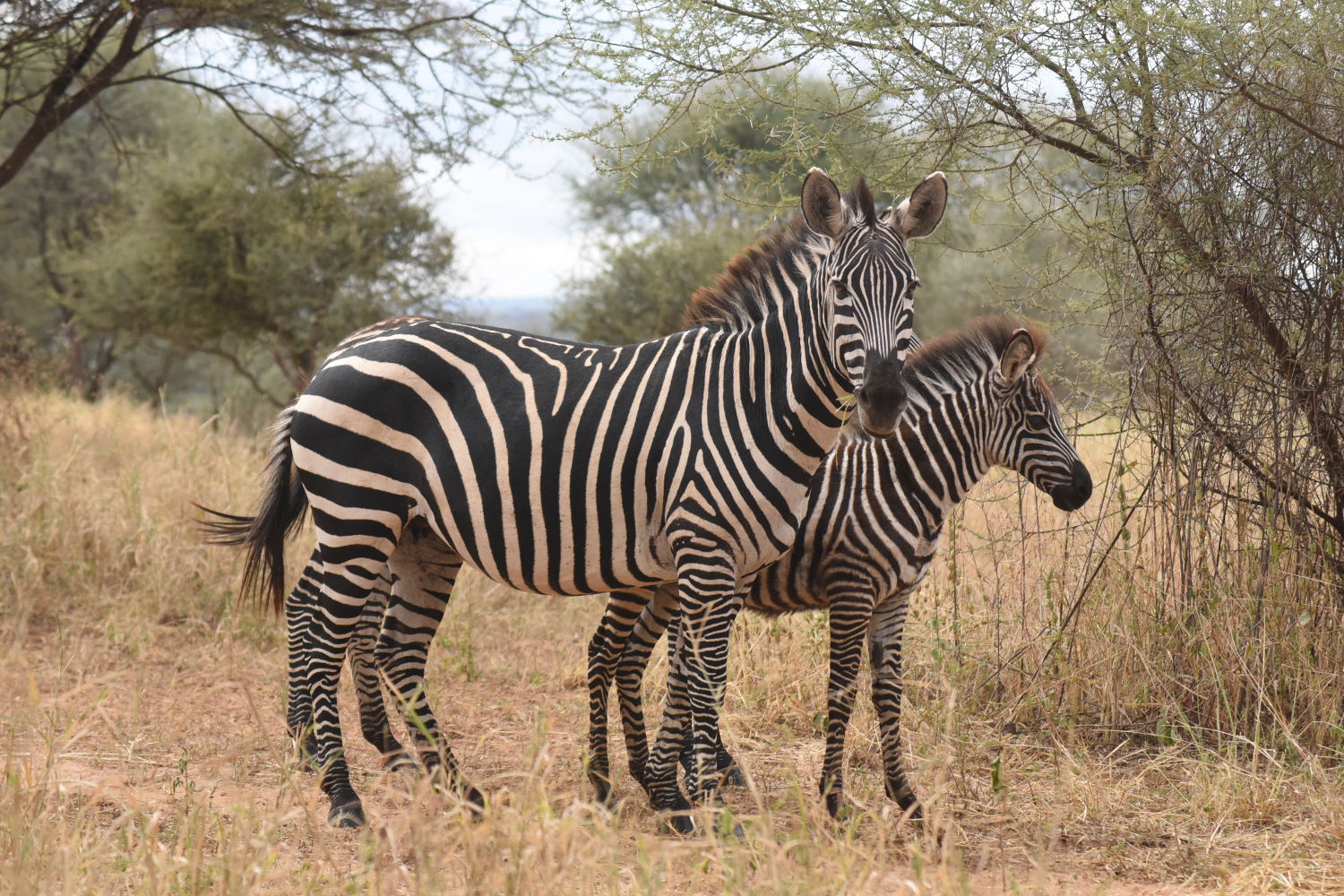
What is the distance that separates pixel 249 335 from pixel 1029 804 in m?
15.6

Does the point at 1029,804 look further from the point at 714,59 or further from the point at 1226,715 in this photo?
the point at 714,59

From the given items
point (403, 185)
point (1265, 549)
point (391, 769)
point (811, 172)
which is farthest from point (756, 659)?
point (403, 185)

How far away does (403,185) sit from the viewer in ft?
56.9

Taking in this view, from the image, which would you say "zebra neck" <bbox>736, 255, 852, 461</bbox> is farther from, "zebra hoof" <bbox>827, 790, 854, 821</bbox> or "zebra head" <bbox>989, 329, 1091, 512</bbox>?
"zebra hoof" <bbox>827, 790, 854, 821</bbox>

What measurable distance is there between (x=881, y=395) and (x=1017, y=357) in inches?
47.3

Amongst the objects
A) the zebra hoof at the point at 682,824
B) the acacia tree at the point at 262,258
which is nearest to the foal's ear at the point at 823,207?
the zebra hoof at the point at 682,824

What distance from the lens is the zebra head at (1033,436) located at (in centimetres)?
454

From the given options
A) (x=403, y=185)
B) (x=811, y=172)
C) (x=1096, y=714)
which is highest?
(x=403, y=185)

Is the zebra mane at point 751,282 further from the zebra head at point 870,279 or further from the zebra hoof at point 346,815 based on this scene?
the zebra hoof at point 346,815

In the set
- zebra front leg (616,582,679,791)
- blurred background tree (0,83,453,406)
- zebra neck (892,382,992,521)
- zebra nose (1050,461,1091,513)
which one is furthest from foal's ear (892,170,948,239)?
blurred background tree (0,83,453,406)

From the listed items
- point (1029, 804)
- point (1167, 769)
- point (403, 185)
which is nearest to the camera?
point (1029, 804)

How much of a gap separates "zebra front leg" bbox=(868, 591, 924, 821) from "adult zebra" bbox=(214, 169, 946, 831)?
67 cm

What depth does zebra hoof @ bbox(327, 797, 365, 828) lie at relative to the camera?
13.7 feet

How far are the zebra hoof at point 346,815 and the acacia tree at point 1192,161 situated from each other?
3.04 m
